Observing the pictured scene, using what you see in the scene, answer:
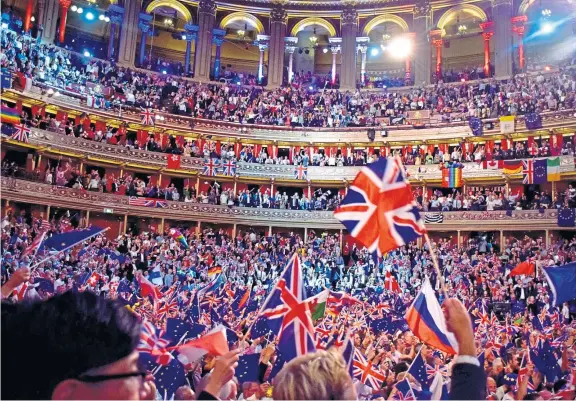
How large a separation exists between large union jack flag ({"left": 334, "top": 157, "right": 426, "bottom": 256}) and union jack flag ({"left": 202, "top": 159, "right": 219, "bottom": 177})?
3377 centimetres

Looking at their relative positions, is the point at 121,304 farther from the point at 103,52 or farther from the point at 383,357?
the point at 103,52

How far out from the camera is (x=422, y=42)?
47.1 metres

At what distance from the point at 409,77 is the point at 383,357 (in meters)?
39.3

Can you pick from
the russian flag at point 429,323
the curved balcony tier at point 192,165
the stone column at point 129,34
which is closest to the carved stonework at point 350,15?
the curved balcony tier at point 192,165

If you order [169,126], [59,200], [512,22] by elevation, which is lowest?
[59,200]

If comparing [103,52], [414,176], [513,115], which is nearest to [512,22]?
[513,115]

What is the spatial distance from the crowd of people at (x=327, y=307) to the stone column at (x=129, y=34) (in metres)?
14.6

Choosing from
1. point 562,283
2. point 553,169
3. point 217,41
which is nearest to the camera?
point 562,283

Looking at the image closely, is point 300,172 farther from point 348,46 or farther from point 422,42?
point 422,42

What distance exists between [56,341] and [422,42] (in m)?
48.6

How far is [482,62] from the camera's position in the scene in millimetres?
49719

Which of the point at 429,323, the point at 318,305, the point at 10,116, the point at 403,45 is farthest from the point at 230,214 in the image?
the point at 429,323

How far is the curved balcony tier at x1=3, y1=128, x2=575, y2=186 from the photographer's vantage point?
3550 cm

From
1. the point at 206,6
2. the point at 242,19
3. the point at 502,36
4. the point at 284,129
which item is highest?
the point at 206,6
